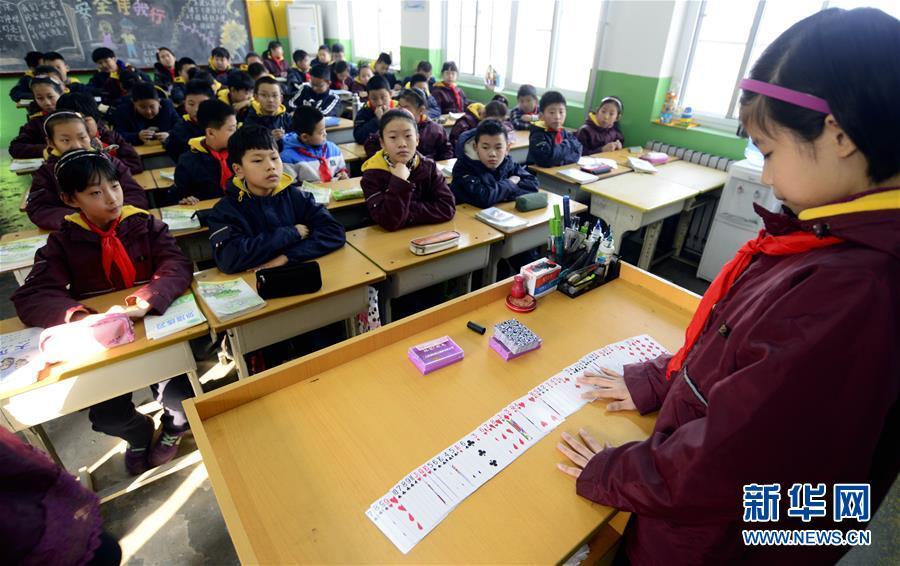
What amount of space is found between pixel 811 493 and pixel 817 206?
413 mm

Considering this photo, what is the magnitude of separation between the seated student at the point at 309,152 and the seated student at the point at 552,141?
158 cm

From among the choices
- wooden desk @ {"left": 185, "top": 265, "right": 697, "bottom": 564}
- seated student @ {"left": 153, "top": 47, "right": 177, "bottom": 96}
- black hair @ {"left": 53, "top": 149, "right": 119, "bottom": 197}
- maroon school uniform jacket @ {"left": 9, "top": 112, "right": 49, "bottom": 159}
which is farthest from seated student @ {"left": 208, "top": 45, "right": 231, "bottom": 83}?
wooden desk @ {"left": 185, "top": 265, "right": 697, "bottom": 564}

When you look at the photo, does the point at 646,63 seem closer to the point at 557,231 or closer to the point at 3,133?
the point at 557,231

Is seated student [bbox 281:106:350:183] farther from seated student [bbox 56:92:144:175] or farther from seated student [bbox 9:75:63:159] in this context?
seated student [bbox 9:75:63:159]

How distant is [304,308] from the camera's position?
6.00 feet

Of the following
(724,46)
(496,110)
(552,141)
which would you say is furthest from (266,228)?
(724,46)

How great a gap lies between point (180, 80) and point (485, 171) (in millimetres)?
6591

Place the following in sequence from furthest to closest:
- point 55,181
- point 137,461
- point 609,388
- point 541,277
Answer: point 55,181 < point 137,461 < point 541,277 < point 609,388

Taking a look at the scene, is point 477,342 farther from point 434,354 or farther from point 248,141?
point 248,141

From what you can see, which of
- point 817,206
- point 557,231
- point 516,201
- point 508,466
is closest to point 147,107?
point 516,201

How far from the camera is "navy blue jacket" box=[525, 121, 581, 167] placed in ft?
12.1

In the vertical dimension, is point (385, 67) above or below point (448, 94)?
above

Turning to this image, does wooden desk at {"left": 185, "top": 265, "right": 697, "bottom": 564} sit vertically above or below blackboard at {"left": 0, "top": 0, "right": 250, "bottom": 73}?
below

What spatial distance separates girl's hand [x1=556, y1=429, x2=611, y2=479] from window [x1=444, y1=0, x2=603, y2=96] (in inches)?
183
